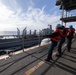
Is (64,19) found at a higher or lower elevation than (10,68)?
higher

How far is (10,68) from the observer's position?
254 inches

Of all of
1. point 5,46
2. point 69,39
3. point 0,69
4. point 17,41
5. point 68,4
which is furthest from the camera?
point 68,4

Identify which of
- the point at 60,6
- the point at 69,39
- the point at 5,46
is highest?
the point at 60,6

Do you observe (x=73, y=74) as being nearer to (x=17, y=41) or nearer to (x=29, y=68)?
(x=29, y=68)

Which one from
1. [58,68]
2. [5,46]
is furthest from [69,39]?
[5,46]

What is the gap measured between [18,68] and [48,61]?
1.95m

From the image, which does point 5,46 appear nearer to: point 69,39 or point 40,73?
point 69,39

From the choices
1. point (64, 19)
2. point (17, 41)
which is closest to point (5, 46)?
point (17, 41)

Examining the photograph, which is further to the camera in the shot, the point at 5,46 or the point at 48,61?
the point at 5,46

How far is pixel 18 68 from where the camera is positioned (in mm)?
6449

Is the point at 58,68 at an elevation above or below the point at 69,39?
below

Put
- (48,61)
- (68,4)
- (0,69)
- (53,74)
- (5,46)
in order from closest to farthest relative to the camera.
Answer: (53,74)
(0,69)
(48,61)
(5,46)
(68,4)

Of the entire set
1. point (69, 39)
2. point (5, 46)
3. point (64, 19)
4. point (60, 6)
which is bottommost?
point (5, 46)

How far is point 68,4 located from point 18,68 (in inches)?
1644
